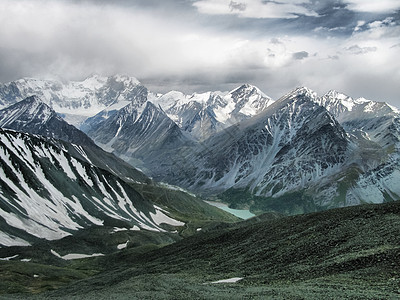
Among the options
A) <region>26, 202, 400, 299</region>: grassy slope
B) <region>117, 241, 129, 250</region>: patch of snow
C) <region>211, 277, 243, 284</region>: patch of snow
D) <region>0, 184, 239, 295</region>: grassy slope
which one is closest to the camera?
<region>26, 202, 400, 299</region>: grassy slope

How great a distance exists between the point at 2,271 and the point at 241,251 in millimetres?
63147

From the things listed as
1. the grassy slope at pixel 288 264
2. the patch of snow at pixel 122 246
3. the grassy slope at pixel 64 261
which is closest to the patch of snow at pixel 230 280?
the grassy slope at pixel 288 264

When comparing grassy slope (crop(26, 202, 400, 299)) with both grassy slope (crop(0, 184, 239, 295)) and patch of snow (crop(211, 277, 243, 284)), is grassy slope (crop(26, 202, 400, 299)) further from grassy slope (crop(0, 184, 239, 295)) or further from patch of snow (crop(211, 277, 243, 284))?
grassy slope (crop(0, 184, 239, 295))

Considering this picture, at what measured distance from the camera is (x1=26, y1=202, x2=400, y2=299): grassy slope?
49812mm

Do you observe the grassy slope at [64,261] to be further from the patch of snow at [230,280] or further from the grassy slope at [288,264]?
the patch of snow at [230,280]

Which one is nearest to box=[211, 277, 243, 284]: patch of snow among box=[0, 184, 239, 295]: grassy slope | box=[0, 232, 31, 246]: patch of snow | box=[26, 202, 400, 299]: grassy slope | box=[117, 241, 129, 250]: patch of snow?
box=[26, 202, 400, 299]: grassy slope

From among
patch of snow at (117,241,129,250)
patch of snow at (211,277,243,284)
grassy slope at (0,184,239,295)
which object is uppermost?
patch of snow at (211,277,243,284)

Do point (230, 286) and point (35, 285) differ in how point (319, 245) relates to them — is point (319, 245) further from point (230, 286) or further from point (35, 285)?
point (35, 285)

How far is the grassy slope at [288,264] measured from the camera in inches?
1961

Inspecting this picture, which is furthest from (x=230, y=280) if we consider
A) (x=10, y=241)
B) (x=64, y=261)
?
(x=10, y=241)

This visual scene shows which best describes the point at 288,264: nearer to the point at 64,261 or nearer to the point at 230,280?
the point at 230,280

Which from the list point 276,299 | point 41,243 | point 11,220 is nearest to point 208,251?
point 276,299

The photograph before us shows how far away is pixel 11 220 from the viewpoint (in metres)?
175

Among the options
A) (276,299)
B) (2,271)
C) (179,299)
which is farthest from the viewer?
(2,271)
